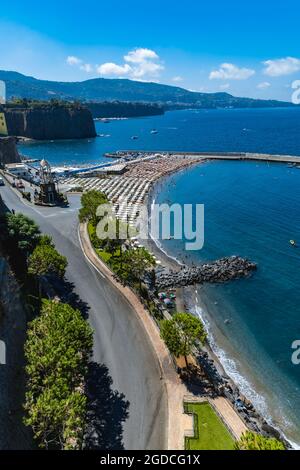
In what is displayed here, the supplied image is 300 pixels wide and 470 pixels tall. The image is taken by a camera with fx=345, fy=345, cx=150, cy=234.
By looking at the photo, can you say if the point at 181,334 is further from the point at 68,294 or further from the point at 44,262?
the point at 44,262

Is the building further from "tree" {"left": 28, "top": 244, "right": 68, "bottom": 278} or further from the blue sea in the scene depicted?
"tree" {"left": 28, "top": 244, "right": 68, "bottom": 278}

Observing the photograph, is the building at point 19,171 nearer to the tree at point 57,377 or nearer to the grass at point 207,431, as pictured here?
the tree at point 57,377

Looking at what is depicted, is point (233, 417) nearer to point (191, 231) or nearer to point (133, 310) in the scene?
point (133, 310)

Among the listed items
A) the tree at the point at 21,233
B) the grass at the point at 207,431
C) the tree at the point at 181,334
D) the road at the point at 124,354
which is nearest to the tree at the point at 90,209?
the road at the point at 124,354

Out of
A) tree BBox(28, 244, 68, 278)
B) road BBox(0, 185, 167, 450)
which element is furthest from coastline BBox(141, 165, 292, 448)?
tree BBox(28, 244, 68, 278)

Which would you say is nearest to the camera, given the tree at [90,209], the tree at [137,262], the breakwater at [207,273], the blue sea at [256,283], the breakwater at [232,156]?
the blue sea at [256,283]
